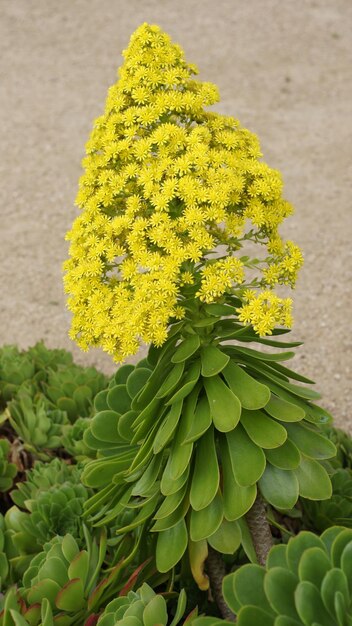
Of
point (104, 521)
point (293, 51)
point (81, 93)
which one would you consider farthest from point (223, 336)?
point (293, 51)

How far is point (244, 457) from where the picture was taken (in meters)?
1.79

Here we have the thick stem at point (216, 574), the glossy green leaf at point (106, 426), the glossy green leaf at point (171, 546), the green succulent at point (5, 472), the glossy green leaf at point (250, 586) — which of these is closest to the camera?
the glossy green leaf at point (250, 586)

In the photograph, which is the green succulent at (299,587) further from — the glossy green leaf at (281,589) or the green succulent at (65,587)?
the green succulent at (65,587)

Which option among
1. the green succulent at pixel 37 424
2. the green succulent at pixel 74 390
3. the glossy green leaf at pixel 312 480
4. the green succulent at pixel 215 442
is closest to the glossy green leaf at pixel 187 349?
the green succulent at pixel 215 442

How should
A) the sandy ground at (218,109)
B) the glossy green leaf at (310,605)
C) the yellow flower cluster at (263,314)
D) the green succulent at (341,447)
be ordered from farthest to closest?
the sandy ground at (218,109) → the green succulent at (341,447) → the yellow flower cluster at (263,314) → the glossy green leaf at (310,605)

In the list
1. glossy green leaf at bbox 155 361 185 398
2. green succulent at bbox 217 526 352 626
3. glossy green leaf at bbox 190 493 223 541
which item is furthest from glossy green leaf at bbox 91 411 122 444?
green succulent at bbox 217 526 352 626

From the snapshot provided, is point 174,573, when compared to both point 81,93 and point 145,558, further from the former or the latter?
point 81,93

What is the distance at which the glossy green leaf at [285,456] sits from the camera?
5.81ft

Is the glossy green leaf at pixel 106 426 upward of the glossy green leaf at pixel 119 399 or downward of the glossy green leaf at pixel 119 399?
downward

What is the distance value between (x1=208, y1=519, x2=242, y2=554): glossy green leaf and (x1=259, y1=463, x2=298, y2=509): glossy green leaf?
0.12 metres

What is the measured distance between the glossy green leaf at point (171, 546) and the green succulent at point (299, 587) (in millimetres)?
340

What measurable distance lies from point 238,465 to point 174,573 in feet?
1.58

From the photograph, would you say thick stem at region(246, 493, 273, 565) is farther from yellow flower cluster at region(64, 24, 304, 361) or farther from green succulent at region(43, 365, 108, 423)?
green succulent at region(43, 365, 108, 423)

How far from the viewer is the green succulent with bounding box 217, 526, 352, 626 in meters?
1.35
